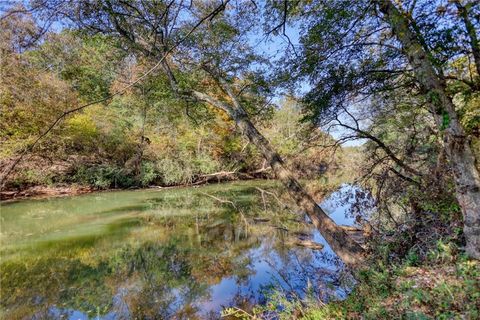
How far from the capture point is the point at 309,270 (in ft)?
19.1

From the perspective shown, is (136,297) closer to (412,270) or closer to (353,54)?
(412,270)

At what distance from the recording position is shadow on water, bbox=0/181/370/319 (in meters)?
4.78

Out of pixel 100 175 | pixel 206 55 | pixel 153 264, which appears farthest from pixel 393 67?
pixel 100 175

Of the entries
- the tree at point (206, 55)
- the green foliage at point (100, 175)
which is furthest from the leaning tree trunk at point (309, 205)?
the green foliage at point (100, 175)

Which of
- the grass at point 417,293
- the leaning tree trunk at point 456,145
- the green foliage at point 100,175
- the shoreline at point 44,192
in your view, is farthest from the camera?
the green foliage at point 100,175

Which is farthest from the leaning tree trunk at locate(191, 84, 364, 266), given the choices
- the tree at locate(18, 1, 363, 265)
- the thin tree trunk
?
the thin tree trunk

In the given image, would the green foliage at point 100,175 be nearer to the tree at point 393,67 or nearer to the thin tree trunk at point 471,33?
the tree at point 393,67

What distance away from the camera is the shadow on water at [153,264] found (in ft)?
15.7

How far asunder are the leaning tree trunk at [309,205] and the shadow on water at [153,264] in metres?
0.34

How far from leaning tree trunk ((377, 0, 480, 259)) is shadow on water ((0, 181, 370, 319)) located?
176 cm

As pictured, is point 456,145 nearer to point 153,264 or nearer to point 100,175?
point 153,264

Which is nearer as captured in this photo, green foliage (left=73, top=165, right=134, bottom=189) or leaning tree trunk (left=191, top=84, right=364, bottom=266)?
leaning tree trunk (left=191, top=84, right=364, bottom=266)

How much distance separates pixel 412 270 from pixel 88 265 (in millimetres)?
6053

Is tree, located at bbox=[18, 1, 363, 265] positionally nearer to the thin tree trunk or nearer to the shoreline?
the thin tree trunk
